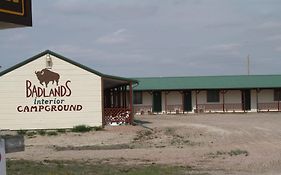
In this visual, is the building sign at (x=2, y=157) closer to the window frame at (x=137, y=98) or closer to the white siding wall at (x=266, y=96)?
the window frame at (x=137, y=98)

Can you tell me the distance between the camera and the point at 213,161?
1922cm

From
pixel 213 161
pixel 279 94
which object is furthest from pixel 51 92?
pixel 279 94

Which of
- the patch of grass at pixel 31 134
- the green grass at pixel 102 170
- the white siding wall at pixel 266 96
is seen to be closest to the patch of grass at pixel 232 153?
→ the green grass at pixel 102 170

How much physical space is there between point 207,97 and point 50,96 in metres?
26.8

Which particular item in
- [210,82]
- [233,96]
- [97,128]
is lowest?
[97,128]

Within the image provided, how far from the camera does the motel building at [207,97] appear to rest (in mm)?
58469

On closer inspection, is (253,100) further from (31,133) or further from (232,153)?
(232,153)

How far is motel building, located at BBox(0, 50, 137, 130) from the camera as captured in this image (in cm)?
3519

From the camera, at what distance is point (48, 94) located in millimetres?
35312

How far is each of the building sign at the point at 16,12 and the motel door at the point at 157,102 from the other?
51747 millimetres

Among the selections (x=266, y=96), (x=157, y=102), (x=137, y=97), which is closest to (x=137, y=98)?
(x=137, y=97)

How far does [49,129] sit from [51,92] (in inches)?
87.7

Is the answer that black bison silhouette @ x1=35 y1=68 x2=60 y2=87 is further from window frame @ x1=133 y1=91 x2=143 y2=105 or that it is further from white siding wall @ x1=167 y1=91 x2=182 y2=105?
white siding wall @ x1=167 y1=91 x2=182 y2=105

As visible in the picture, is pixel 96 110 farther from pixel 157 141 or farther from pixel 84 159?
pixel 84 159
